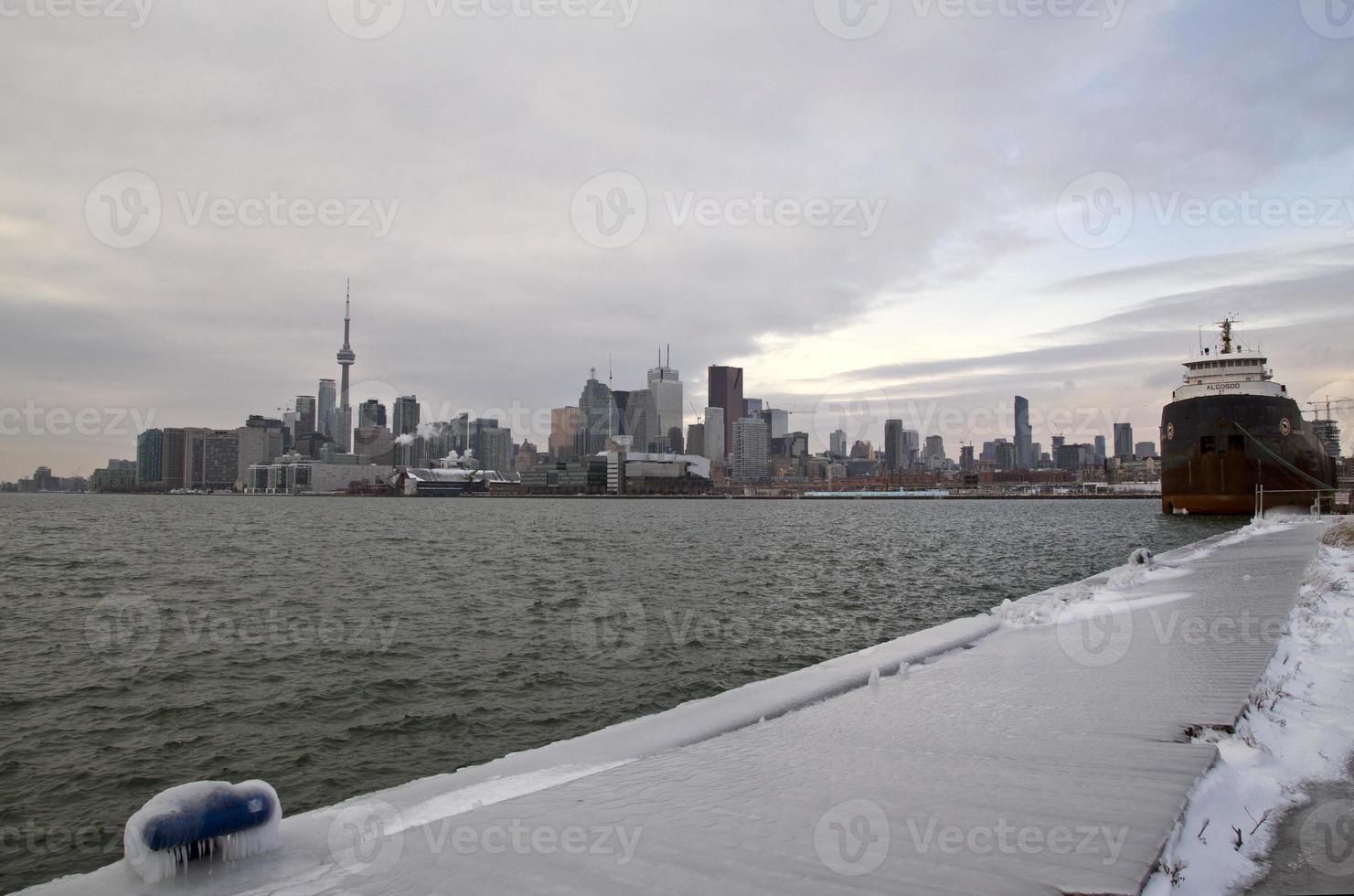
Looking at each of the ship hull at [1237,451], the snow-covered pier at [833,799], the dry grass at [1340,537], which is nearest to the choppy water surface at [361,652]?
the snow-covered pier at [833,799]

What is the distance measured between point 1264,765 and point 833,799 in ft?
11.3

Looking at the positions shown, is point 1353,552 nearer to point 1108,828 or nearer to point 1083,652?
point 1083,652

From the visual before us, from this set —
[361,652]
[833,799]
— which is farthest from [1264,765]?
[361,652]

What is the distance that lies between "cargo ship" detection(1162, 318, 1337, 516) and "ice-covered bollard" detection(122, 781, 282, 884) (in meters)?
65.6

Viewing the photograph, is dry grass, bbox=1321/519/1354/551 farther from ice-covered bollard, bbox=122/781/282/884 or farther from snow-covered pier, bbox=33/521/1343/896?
ice-covered bollard, bbox=122/781/282/884

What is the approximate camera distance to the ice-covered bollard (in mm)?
4996

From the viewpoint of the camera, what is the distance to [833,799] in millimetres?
5695

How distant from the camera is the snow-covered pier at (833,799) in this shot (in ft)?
14.9

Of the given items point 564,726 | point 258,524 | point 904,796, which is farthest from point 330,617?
point 258,524

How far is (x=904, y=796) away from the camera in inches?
221

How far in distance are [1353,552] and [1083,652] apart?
58.6 ft

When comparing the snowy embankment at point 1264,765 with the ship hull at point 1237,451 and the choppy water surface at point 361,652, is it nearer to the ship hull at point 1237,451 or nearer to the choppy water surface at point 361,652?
the choppy water surface at point 361,652

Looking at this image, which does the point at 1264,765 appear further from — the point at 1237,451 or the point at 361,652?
the point at 1237,451

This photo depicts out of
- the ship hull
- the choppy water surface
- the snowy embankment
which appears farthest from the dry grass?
the ship hull
